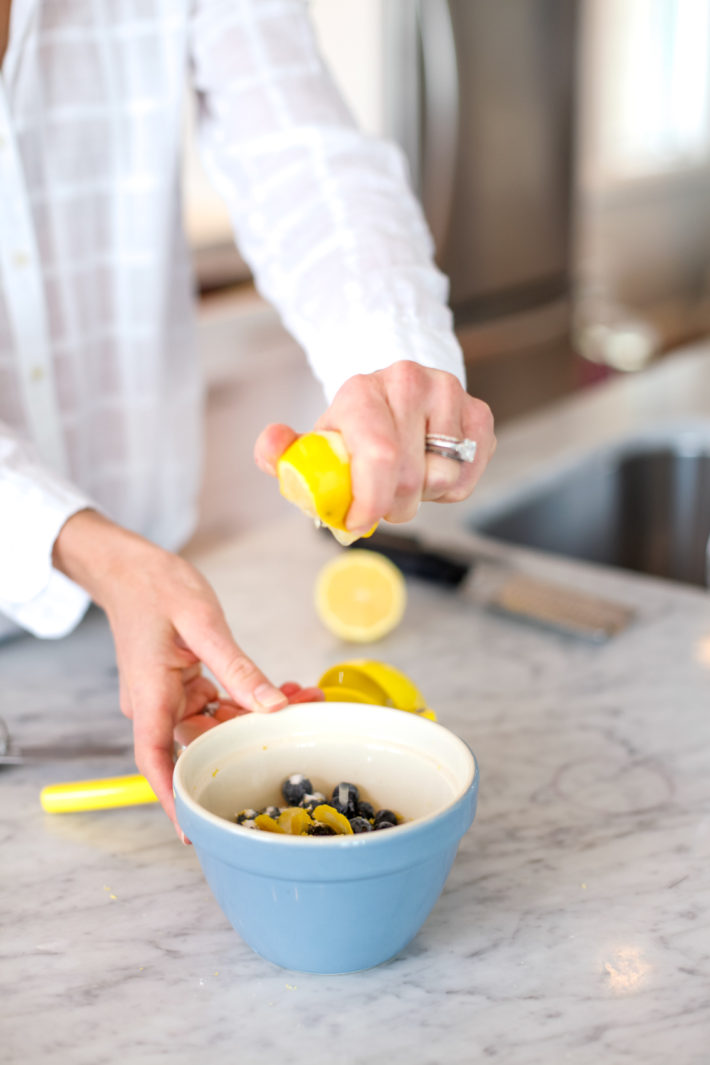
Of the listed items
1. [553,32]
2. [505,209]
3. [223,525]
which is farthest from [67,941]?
[553,32]

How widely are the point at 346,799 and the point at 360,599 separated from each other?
0.41m

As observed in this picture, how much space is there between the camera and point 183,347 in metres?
1.36

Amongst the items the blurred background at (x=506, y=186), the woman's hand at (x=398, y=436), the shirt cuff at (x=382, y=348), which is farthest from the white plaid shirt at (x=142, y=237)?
the blurred background at (x=506, y=186)

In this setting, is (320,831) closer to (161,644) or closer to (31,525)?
(161,644)

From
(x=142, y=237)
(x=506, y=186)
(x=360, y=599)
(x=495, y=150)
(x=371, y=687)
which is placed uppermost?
(x=142, y=237)

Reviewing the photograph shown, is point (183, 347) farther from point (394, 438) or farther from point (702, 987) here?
point (702, 987)

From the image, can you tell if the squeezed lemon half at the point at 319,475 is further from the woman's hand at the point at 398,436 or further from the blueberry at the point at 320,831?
the blueberry at the point at 320,831

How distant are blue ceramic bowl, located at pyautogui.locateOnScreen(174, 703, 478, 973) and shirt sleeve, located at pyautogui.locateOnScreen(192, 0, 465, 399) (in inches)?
11.4

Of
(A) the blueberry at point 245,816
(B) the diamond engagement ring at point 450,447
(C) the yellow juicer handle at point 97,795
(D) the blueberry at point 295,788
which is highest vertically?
(B) the diamond engagement ring at point 450,447

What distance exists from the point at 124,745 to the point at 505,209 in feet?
8.34

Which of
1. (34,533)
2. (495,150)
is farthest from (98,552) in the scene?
(495,150)

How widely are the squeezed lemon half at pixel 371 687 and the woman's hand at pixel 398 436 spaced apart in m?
0.18

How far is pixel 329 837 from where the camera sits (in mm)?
551

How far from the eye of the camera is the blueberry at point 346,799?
638 millimetres
